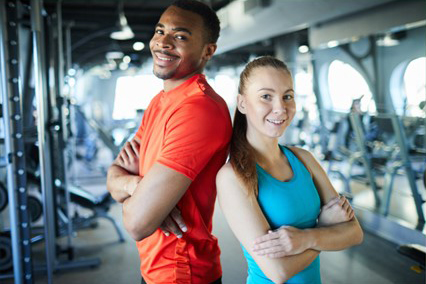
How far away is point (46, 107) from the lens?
360cm

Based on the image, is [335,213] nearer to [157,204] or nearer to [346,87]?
[157,204]

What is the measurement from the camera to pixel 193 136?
3.27ft

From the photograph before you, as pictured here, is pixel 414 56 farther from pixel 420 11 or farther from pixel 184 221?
pixel 184 221

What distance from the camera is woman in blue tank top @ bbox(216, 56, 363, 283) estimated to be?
1034 millimetres

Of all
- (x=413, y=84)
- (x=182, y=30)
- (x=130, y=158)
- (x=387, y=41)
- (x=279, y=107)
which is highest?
(x=387, y=41)

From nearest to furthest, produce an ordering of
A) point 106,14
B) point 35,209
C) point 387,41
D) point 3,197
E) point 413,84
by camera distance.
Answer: point 3,197 < point 35,209 < point 413,84 < point 387,41 < point 106,14

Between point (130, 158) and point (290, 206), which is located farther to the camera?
point (130, 158)

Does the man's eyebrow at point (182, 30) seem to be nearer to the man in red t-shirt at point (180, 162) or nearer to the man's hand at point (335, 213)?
the man in red t-shirt at point (180, 162)

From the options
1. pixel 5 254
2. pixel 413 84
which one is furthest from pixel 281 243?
pixel 413 84

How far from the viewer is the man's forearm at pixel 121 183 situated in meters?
1.17

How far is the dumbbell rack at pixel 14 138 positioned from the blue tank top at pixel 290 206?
5.92 ft

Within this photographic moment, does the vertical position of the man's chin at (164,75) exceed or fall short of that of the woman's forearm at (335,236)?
it exceeds it

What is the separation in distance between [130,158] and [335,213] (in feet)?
2.23

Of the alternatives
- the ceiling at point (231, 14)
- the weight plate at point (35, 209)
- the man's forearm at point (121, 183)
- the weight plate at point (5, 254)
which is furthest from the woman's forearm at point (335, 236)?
the ceiling at point (231, 14)
